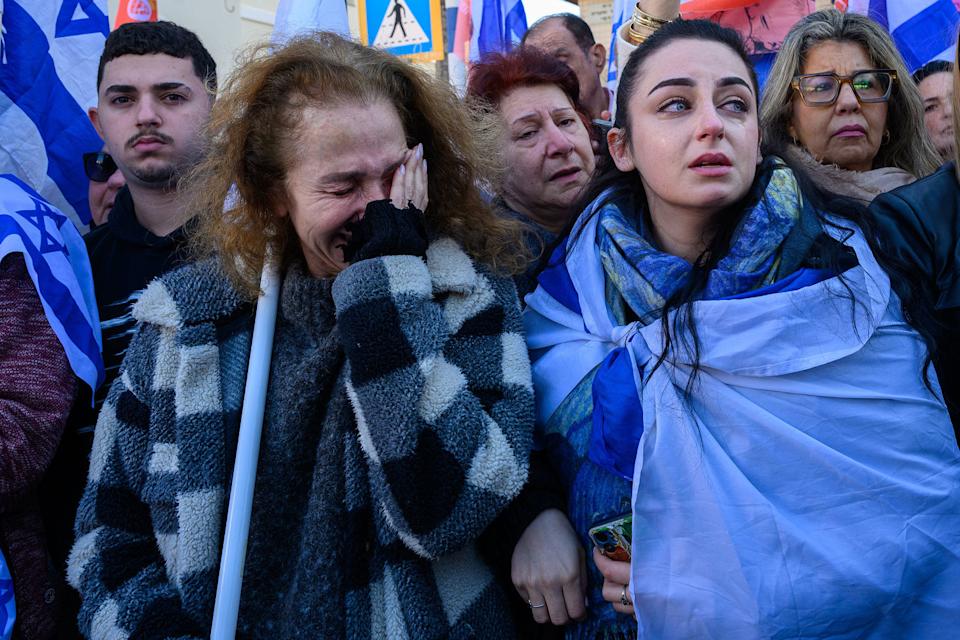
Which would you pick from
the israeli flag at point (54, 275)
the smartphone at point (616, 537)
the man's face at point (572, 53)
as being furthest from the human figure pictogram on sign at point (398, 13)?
the smartphone at point (616, 537)

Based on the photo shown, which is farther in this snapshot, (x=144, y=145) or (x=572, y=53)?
(x=572, y=53)

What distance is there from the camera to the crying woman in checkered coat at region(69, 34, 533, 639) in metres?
1.66

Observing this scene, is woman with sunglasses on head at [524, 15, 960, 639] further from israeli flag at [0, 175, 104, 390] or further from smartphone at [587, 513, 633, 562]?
israeli flag at [0, 175, 104, 390]

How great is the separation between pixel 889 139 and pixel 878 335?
4.36 feet

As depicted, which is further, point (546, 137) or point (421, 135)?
point (546, 137)

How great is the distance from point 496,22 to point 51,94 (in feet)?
7.94

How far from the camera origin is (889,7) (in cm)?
340

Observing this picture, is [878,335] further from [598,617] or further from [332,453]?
[332,453]

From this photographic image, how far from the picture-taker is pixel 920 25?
11.0 ft

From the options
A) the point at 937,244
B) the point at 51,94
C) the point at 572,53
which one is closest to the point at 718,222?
the point at 937,244

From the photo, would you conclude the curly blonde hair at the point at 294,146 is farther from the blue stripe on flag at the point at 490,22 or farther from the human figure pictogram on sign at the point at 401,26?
the human figure pictogram on sign at the point at 401,26

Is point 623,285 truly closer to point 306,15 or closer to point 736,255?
point 736,255

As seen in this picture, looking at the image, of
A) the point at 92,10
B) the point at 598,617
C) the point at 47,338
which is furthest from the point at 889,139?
the point at 92,10

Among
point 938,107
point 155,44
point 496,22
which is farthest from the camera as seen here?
point 496,22
